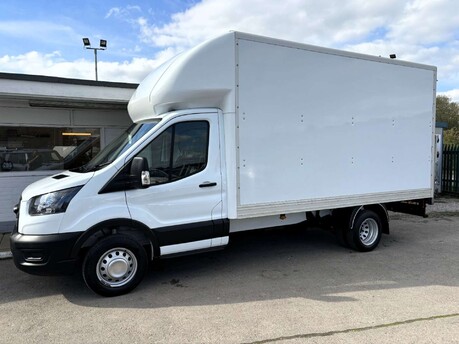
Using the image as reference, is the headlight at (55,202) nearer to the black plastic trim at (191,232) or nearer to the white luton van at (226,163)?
the white luton van at (226,163)

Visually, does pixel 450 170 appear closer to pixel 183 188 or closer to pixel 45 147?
pixel 183 188

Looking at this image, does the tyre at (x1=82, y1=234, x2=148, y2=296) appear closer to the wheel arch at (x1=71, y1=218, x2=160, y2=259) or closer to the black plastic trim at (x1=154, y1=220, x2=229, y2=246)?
the wheel arch at (x1=71, y1=218, x2=160, y2=259)

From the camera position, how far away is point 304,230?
821cm

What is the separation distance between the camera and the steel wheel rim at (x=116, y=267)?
15.2 ft

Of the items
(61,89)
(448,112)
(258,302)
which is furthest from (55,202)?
(448,112)

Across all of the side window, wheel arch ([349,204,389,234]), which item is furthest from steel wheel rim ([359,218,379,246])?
the side window

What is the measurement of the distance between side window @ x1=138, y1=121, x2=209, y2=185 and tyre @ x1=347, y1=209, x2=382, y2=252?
3.03 meters

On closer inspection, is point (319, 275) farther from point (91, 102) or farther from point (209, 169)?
point (91, 102)

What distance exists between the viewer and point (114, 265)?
4.67m

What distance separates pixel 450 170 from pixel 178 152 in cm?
1249

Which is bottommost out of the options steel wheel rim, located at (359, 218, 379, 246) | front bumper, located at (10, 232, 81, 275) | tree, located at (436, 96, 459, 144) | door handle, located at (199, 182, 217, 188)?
steel wheel rim, located at (359, 218, 379, 246)

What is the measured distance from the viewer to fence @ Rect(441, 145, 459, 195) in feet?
44.9

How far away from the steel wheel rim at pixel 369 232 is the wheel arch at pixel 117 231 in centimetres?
372

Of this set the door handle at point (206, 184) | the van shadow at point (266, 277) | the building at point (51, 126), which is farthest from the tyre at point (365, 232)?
the building at point (51, 126)
